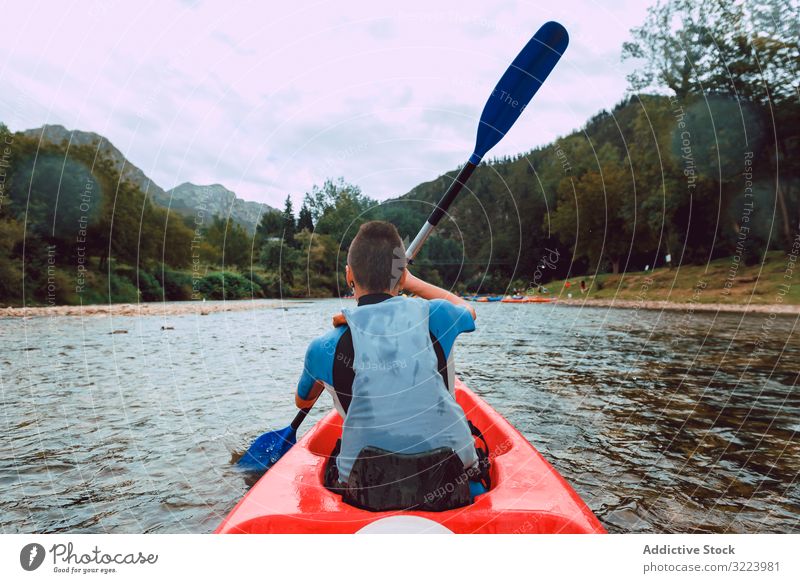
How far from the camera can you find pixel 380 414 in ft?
7.36

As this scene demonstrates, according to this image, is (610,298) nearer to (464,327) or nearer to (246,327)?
(246,327)

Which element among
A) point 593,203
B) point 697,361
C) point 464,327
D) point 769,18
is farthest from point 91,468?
point 593,203

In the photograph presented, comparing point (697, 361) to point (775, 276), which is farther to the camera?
point (775, 276)

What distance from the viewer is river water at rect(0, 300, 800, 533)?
407 centimetres

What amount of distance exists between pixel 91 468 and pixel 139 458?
44 cm

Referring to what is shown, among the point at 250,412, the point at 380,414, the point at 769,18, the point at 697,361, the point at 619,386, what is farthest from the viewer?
the point at 769,18

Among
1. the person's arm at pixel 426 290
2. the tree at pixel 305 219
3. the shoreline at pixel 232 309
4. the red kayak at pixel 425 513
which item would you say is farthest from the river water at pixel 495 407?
the shoreline at pixel 232 309

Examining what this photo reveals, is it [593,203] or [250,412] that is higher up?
[593,203]

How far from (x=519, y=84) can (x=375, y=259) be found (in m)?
3.06

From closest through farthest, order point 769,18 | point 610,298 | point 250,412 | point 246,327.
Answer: point 250,412 → point 246,327 → point 769,18 → point 610,298

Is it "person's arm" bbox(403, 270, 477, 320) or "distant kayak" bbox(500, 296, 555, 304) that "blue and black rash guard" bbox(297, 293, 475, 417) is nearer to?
"person's arm" bbox(403, 270, 477, 320)

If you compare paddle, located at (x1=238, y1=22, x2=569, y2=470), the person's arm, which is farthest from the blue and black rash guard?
paddle, located at (x1=238, y1=22, x2=569, y2=470)

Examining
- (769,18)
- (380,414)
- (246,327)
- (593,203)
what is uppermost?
(769,18)

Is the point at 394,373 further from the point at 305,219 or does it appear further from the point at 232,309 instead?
the point at 232,309
